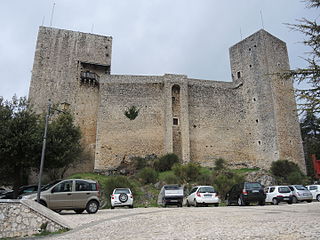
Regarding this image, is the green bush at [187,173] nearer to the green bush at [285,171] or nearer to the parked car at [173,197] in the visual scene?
the parked car at [173,197]

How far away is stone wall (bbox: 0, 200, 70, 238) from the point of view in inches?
232

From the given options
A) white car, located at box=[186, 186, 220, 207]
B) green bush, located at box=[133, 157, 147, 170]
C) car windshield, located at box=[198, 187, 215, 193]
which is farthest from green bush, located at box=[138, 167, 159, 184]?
car windshield, located at box=[198, 187, 215, 193]

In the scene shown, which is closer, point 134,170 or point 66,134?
point 66,134

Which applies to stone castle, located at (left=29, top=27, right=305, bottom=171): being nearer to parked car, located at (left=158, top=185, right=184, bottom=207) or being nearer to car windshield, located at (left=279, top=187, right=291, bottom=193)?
car windshield, located at (left=279, top=187, right=291, bottom=193)

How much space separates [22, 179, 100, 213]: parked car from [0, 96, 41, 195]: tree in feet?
23.0

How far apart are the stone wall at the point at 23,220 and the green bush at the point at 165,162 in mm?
19911

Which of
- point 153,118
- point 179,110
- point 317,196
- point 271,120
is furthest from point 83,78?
point 317,196

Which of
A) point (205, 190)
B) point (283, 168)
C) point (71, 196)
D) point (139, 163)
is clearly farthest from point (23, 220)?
point (283, 168)

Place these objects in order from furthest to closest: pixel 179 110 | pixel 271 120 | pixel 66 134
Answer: pixel 179 110
pixel 271 120
pixel 66 134

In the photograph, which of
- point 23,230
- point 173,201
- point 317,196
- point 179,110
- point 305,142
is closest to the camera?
point 23,230

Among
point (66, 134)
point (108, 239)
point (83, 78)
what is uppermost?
point (83, 78)

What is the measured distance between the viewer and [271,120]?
93.6 ft

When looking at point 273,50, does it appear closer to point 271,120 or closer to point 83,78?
point 271,120

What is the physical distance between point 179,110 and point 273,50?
39.6 feet
